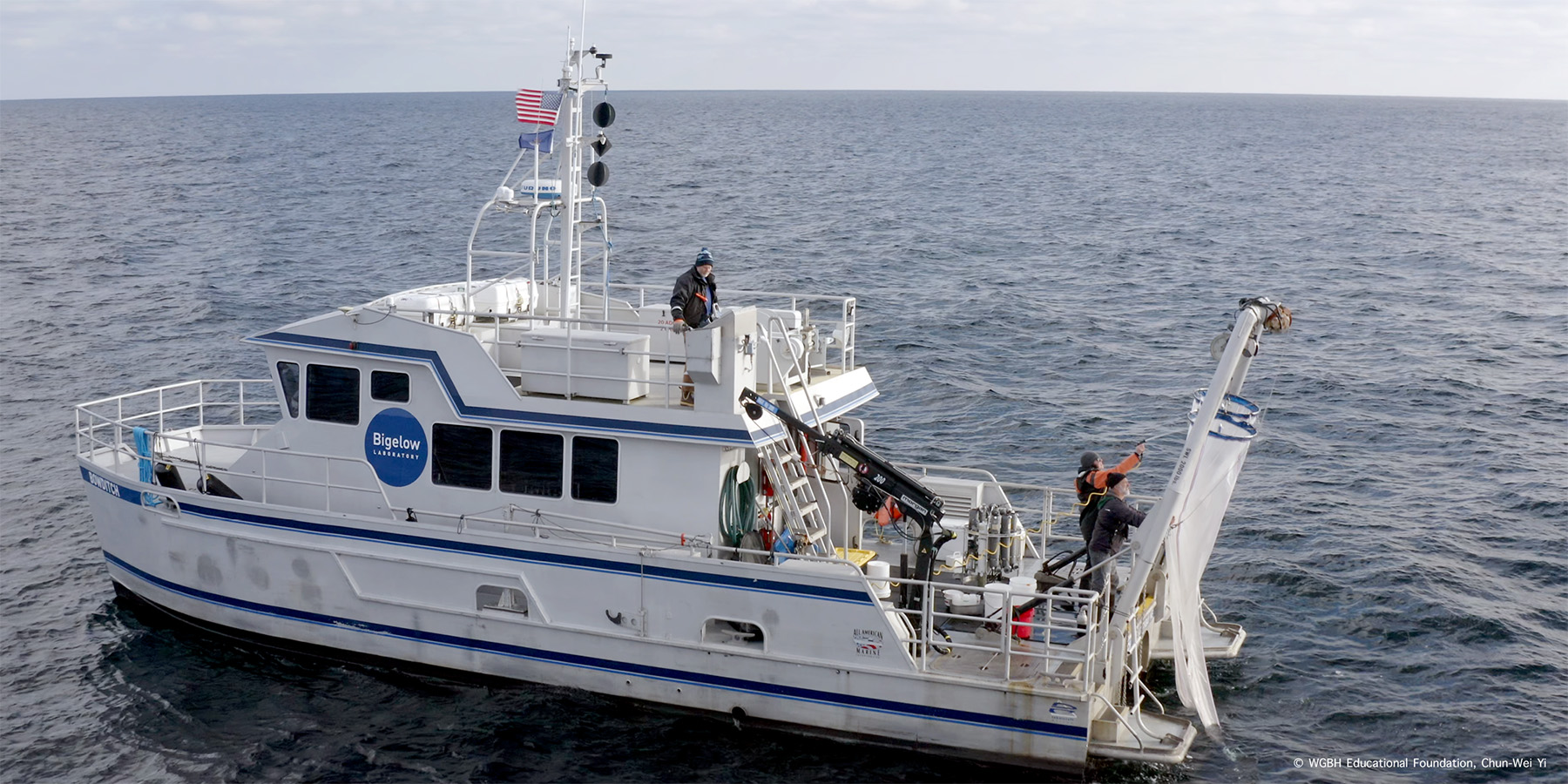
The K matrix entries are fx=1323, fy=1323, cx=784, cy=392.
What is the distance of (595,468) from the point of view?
14602mm

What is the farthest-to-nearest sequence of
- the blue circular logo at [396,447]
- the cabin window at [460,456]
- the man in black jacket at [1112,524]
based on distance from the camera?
the blue circular logo at [396,447], the cabin window at [460,456], the man in black jacket at [1112,524]

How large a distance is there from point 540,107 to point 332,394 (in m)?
4.12

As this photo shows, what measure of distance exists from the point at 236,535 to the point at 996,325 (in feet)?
78.7

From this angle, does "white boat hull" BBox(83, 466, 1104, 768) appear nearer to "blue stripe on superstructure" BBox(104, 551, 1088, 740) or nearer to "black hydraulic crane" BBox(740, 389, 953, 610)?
"blue stripe on superstructure" BBox(104, 551, 1088, 740)

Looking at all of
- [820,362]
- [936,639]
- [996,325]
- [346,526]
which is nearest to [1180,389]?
[996,325]

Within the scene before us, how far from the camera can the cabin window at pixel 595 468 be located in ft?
47.7

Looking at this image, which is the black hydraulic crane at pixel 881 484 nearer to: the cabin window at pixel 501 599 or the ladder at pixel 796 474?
the ladder at pixel 796 474

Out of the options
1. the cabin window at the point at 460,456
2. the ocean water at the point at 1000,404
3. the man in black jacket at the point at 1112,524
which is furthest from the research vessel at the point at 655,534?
the ocean water at the point at 1000,404

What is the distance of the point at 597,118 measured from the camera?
1485cm

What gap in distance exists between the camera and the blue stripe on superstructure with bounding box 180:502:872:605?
13547 mm

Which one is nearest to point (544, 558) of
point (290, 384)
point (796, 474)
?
point (796, 474)

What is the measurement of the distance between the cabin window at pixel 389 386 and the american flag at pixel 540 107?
327 centimetres

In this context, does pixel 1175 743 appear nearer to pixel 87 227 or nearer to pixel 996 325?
pixel 996 325

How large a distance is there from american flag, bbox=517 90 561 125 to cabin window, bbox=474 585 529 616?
17.5ft
